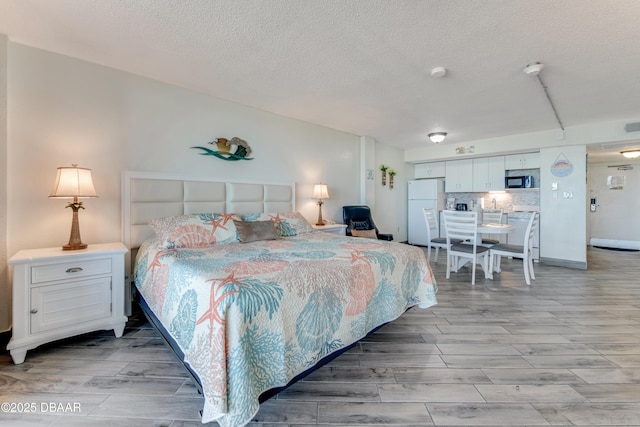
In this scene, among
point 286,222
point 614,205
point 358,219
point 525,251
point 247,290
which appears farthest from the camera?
point 614,205

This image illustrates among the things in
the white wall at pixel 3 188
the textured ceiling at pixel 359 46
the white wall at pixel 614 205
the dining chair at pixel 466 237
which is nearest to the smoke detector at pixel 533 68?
the textured ceiling at pixel 359 46

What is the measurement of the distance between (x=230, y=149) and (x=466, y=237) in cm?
344

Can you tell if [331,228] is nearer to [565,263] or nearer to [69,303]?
[69,303]

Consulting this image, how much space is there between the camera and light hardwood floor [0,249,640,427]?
140cm

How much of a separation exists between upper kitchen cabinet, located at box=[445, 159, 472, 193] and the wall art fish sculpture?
4.72 metres

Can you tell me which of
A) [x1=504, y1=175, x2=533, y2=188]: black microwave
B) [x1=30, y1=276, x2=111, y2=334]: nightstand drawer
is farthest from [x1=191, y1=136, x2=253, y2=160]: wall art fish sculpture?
[x1=504, y1=175, x2=533, y2=188]: black microwave

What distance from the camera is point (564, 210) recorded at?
4.67 metres

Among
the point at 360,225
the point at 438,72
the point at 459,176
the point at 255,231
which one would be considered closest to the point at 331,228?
the point at 360,225

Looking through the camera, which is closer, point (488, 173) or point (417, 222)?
point (488, 173)

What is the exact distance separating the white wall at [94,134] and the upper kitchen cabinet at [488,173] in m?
4.79

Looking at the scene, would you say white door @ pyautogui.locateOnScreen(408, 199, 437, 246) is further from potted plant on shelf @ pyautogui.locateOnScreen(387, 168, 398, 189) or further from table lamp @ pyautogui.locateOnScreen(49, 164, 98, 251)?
table lamp @ pyautogui.locateOnScreen(49, 164, 98, 251)

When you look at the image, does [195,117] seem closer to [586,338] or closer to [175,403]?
[175,403]

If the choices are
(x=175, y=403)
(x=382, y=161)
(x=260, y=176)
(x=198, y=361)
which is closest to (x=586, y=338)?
(x=198, y=361)

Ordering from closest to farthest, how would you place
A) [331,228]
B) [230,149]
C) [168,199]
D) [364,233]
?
[168,199] → [230,149] → [331,228] → [364,233]
